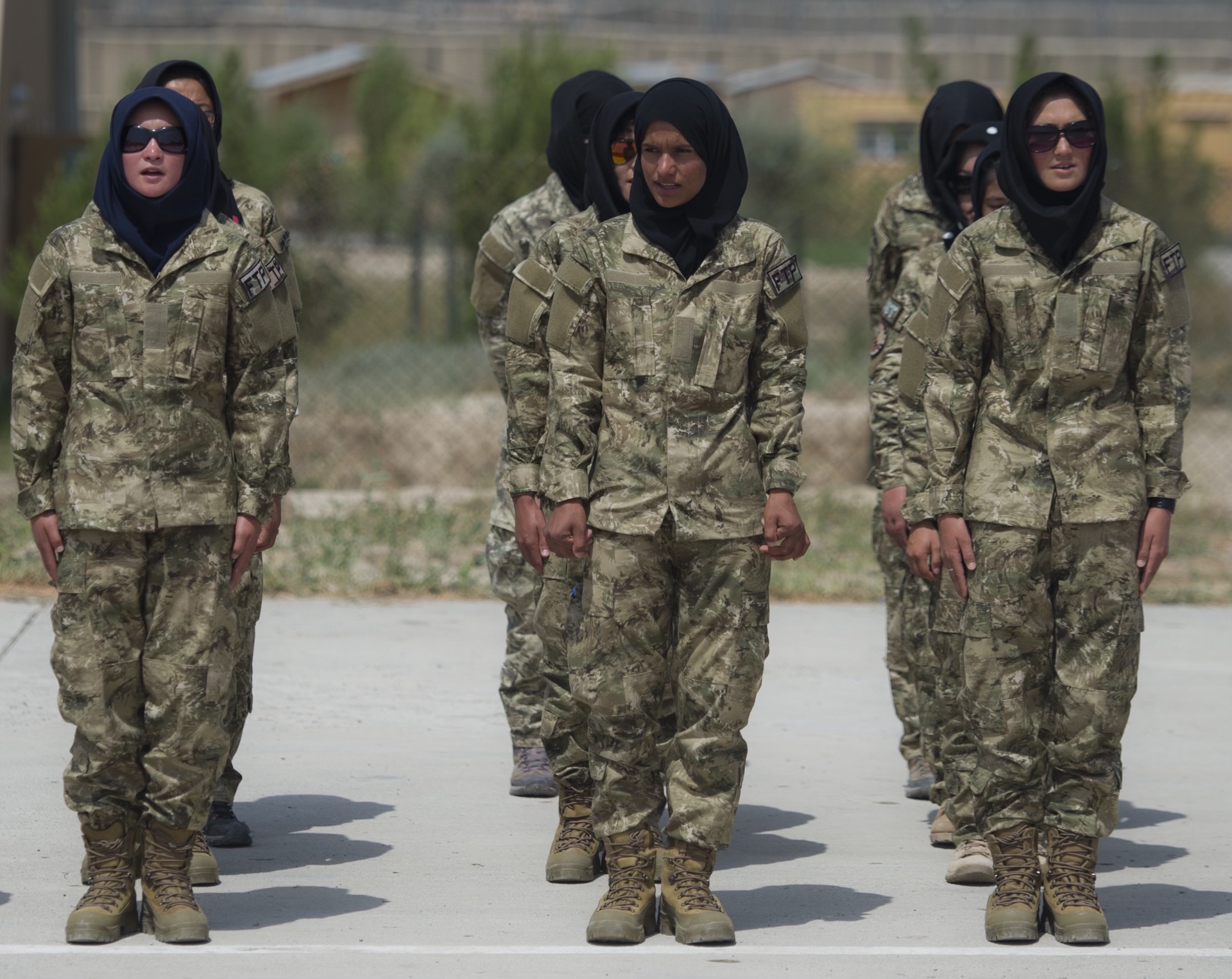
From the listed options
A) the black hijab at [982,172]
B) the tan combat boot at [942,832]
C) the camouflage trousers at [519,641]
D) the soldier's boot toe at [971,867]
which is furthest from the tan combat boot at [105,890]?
the black hijab at [982,172]

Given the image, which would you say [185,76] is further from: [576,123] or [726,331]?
[726,331]

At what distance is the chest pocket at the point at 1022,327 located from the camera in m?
4.76

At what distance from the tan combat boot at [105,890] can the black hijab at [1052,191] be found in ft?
8.66

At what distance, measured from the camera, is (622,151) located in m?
5.58

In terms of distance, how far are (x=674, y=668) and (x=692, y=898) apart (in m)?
0.56

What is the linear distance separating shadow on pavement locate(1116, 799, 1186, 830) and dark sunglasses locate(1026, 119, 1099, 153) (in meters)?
2.34

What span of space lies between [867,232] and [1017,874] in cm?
1404

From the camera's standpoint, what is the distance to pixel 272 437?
15.5ft

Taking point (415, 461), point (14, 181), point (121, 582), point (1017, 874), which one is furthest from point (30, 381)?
point (14, 181)

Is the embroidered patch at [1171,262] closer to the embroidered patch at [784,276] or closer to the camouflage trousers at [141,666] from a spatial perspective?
the embroidered patch at [784,276]

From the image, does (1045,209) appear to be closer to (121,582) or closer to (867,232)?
(121,582)

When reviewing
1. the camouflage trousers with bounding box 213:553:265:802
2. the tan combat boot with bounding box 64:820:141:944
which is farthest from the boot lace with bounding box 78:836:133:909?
the camouflage trousers with bounding box 213:553:265:802

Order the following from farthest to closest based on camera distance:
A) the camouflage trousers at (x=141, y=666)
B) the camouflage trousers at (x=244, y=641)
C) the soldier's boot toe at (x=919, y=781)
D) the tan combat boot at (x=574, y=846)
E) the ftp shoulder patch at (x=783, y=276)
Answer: the soldier's boot toe at (x=919, y=781)
the tan combat boot at (x=574, y=846)
the camouflage trousers at (x=244, y=641)
the ftp shoulder patch at (x=783, y=276)
the camouflage trousers at (x=141, y=666)

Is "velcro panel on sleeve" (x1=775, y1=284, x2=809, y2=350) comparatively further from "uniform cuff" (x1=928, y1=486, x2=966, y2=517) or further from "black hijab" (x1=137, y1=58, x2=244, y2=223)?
"black hijab" (x1=137, y1=58, x2=244, y2=223)
